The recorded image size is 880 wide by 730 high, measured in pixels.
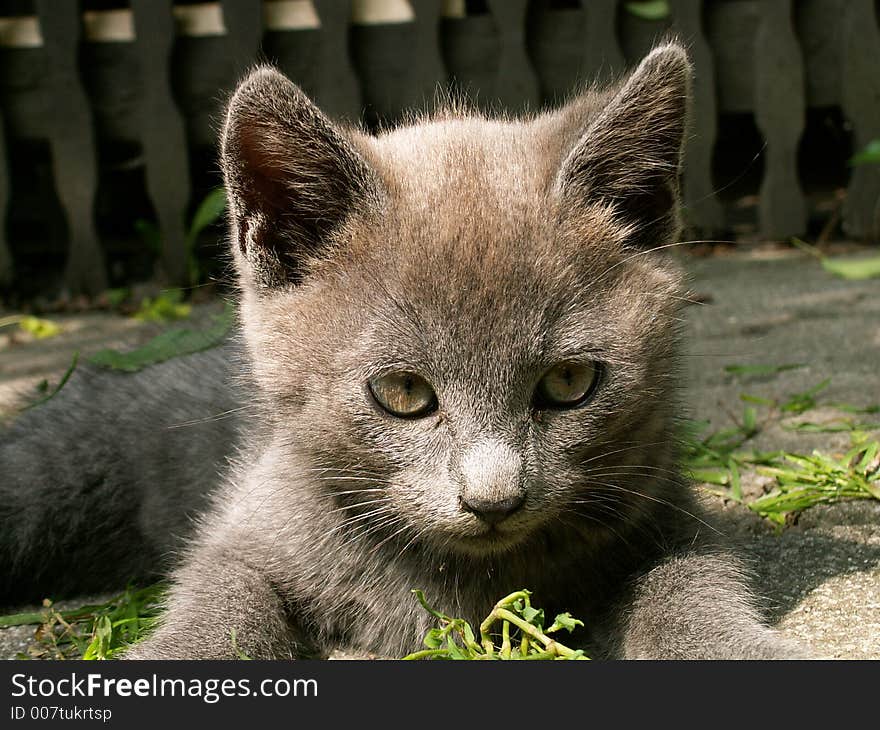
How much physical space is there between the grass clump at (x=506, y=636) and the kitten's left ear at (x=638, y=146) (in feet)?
2.84

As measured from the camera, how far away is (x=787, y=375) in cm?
410

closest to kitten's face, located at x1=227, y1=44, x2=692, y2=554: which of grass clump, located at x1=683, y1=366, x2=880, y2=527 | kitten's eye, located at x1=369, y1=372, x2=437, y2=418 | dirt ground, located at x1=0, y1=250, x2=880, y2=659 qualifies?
kitten's eye, located at x1=369, y1=372, x2=437, y2=418

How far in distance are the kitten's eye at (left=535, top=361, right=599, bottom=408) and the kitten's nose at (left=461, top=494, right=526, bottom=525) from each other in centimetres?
23

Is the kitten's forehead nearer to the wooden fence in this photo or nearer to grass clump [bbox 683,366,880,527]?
grass clump [bbox 683,366,880,527]

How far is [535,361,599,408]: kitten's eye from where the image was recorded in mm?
2213

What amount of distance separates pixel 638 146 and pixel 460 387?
0.69 meters

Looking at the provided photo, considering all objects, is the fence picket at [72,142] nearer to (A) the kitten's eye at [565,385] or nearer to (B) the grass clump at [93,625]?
(B) the grass clump at [93,625]

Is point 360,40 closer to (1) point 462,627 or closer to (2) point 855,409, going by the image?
(2) point 855,409

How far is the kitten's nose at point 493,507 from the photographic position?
2062 mm

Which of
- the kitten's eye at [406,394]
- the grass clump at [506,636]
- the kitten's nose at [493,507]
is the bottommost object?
the grass clump at [506,636]

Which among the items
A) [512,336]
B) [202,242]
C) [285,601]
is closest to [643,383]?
[512,336]

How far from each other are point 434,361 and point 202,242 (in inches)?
189

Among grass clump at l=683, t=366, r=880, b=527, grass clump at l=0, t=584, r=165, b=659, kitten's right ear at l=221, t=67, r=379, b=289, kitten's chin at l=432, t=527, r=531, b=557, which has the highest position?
kitten's right ear at l=221, t=67, r=379, b=289

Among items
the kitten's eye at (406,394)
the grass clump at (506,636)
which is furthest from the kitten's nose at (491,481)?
the grass clump at (506,636)
